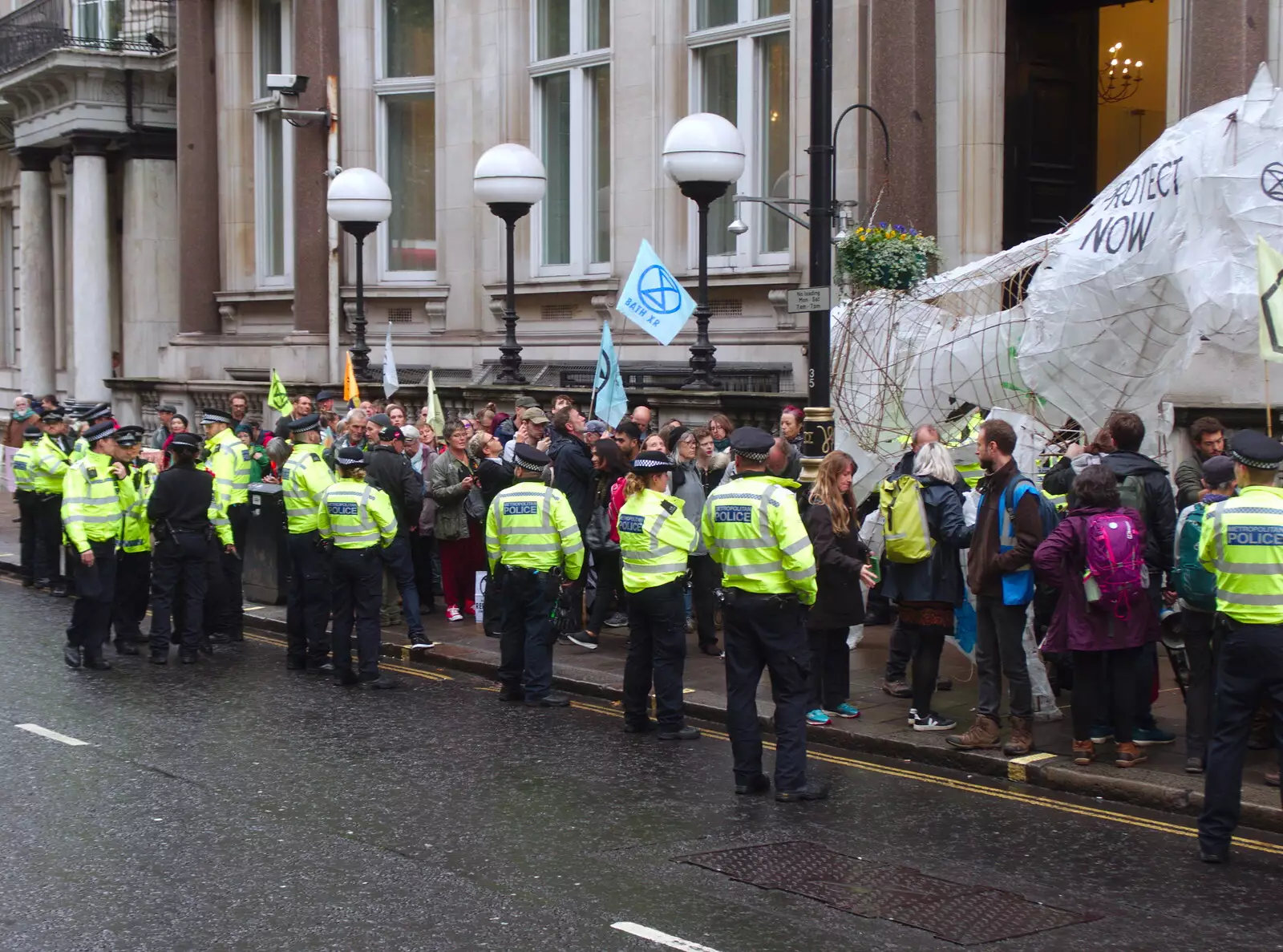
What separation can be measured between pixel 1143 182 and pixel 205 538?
7626 mm

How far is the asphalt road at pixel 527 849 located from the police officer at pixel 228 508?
Result: 303 cm

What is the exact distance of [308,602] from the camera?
12398 millimetres

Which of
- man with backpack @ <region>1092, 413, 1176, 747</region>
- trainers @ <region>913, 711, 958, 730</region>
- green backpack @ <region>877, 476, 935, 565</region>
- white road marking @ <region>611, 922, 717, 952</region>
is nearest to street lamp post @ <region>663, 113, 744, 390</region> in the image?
green backpack @ <region>877, 476, 935, 565</region>

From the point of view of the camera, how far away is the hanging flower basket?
1459 cm

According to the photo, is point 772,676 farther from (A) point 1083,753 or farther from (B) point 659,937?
(B) point 659,937

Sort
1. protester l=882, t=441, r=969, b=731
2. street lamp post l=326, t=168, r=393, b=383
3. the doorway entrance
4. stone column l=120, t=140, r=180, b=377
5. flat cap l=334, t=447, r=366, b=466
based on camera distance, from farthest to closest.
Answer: stone column l=120, t=140, r=180, b=377 < street lamp post l=326, t=168, r=393, b=383 < the doorway entrance < flat cap l=334, t=447, r=366, b=466 < protester l=882, t=441, r=969, b=731

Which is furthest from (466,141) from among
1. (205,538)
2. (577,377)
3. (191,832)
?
(191,832)

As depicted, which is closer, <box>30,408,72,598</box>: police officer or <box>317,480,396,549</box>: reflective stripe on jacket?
<box>317,480,396,549</box>: reflective stripe on jacket

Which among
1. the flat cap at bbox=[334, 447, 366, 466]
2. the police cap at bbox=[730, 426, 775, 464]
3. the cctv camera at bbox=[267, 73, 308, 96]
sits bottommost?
the flat cap at bbox=[334, 447, 366, 466]

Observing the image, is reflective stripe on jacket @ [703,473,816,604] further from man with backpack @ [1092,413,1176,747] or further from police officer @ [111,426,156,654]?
police officer @ [111,426,156,654]

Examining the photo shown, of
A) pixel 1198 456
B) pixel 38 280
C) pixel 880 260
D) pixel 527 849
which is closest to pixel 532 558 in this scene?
pixel 527 849

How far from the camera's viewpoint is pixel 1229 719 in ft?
24.0

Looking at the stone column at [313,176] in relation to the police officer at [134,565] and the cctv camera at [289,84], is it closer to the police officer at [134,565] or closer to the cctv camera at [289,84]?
the cctv camera at [289,84]

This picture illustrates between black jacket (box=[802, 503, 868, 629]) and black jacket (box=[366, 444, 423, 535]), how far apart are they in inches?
172
